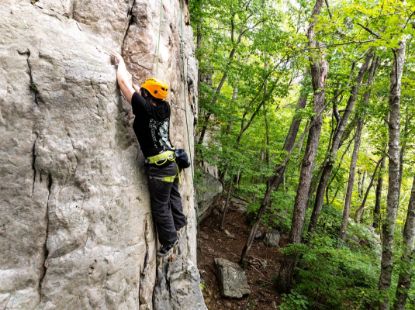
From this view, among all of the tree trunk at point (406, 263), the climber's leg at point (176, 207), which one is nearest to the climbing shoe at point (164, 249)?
the climber's leg at point (176, 207)

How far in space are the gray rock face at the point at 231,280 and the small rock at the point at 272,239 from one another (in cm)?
361

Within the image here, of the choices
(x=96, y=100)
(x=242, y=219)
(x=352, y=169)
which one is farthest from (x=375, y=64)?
(x=96, y=100)

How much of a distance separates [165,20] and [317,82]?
6040 millimetres

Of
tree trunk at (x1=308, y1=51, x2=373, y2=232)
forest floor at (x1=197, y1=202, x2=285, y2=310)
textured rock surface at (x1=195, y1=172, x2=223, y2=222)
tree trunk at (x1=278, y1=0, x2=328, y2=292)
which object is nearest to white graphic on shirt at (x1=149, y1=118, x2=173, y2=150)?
forest floor at (x1=197, y1=202, x2=285, y2=310)

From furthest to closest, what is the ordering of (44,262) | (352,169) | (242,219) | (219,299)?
(242,219)
(352,169)
(219,299)
(44,262)

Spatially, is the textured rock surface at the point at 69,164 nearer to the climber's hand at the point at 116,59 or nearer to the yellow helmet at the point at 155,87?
the climber's hand at the point at 116,59

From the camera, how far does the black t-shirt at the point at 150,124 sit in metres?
3.65

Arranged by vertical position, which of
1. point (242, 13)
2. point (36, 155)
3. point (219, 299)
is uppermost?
point (242, 13)

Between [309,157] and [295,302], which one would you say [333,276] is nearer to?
[295,302]

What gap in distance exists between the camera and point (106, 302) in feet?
11.4

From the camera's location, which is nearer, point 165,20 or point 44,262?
point 44,262

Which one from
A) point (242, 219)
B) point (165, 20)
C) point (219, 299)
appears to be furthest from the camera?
point (242, 219)

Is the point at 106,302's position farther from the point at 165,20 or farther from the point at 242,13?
the point at 242,13

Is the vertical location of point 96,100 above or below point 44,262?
above
